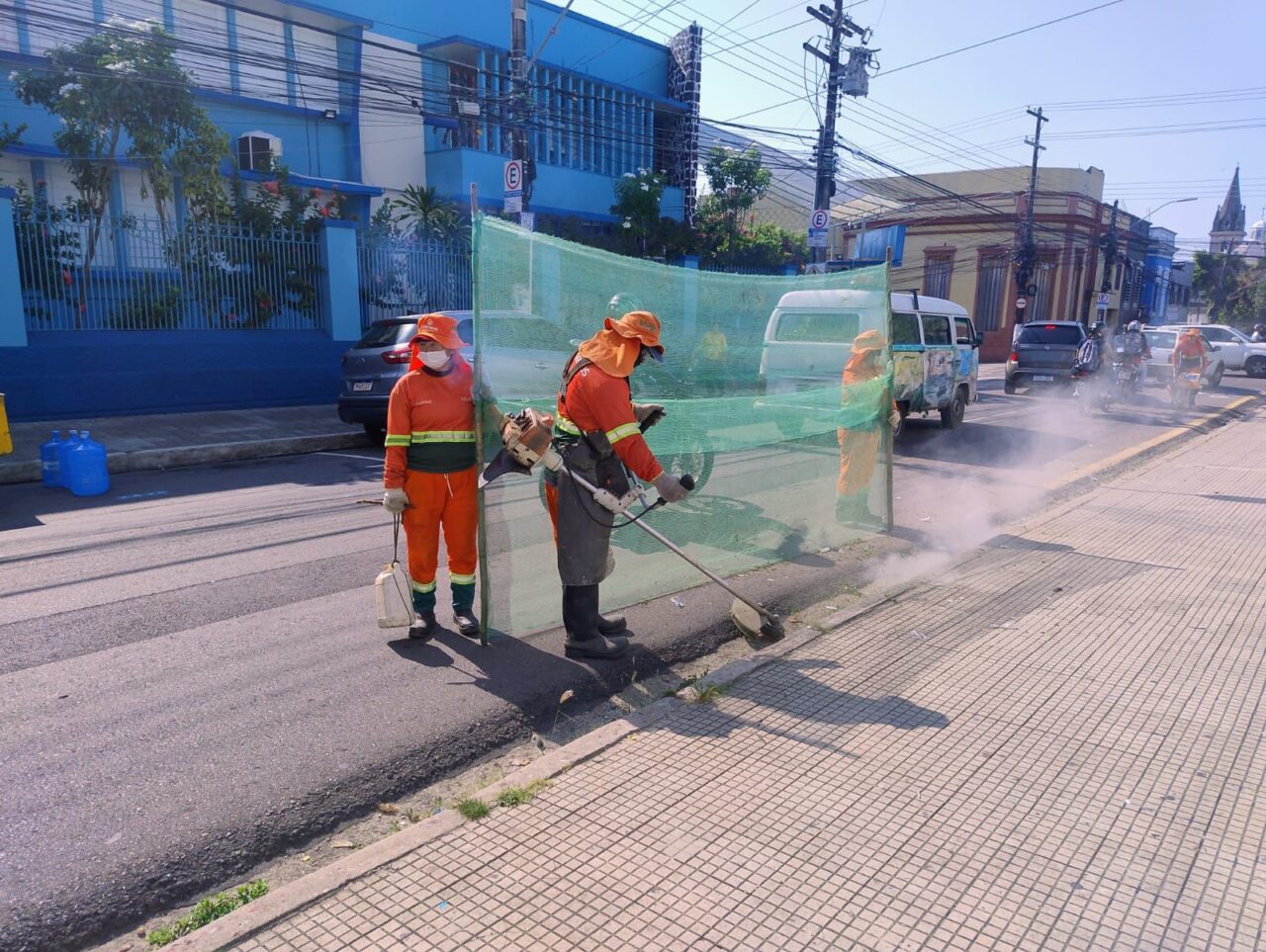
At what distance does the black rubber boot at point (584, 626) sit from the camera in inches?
181

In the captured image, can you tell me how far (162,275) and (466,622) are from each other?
1099cm

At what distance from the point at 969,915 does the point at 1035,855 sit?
457mm

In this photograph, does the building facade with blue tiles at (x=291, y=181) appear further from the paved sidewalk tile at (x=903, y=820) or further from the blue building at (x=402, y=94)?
the paved sidewalk tile at (x=903, y=820)

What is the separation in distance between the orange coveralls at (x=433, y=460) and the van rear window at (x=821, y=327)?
3591 millimetres

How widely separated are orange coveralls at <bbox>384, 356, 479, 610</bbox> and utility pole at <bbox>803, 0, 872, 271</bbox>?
1747cm

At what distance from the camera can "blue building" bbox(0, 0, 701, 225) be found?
15.6 metres

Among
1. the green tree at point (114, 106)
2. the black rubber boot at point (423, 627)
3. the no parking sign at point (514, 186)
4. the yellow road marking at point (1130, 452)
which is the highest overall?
the green tree at point (114, 106)

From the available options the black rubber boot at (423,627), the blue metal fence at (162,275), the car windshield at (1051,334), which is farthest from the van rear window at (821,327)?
the car windshield at (1051,334)

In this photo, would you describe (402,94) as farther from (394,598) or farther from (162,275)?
(394,598)

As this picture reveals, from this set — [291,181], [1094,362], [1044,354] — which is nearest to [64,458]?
[291,181]

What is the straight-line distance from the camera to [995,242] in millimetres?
41594

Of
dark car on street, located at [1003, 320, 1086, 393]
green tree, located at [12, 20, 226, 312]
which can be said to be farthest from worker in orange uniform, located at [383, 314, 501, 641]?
dark car on street, located at [1003, 320, 1086, 393]

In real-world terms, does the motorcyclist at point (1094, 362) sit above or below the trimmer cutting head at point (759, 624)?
above

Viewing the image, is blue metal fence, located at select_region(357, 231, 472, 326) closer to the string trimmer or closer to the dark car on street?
the dark car on street
